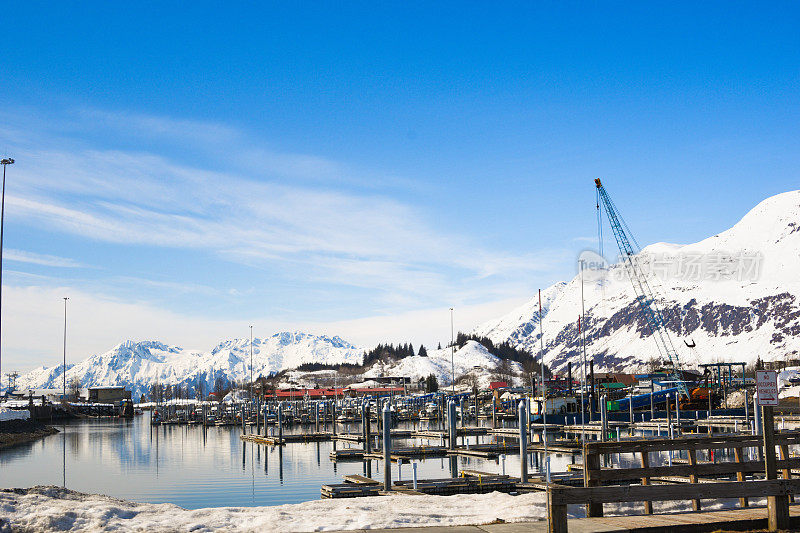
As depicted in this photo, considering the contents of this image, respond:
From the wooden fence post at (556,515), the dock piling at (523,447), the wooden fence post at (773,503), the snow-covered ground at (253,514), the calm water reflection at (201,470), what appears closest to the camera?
the wooden fence post at (556,515)

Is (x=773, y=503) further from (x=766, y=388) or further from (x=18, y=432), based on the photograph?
(x=18, y=432)

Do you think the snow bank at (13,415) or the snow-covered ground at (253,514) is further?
the snow bank at (13,415)

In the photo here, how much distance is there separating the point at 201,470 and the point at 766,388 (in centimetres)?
5703

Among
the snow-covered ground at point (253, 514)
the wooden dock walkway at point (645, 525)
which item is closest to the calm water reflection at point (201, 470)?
the snow-covered ground at point (253, 514)

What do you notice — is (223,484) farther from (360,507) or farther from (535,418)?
(535,418)

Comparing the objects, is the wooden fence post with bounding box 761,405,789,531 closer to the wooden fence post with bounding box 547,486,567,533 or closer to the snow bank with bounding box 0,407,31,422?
the wooden fence post with bounding box 547,486,567,533

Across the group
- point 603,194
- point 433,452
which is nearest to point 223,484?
point 433,452

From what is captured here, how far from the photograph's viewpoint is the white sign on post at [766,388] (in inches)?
738

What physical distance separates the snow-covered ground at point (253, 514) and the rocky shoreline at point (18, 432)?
8602 cm

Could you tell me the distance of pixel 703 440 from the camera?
1097 inches

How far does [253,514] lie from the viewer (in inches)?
832

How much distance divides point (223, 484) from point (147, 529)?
127ft

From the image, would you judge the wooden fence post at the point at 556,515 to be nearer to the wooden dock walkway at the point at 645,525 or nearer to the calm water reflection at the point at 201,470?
the wooden dock walkway at the point at 645,525

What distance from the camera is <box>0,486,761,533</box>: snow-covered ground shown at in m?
19.2
